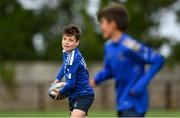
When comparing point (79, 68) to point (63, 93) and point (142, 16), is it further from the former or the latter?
point (142, 16)

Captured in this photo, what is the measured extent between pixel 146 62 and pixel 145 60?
0.08 feet

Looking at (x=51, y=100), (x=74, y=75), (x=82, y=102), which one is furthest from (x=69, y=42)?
(x=51, y=100)

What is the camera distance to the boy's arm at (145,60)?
294 inches

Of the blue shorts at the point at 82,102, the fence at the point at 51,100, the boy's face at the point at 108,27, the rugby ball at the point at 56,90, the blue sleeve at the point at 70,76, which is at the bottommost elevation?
the fence at the point at 51,100

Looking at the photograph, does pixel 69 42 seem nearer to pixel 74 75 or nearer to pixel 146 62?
pixel 74 75

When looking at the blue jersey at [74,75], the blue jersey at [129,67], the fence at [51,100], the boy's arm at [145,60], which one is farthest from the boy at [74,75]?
the fence at [51,100]

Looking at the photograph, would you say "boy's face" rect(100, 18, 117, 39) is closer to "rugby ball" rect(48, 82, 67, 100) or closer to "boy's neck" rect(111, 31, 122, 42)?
"boy's neck" rect(111, 31, 122, 42)

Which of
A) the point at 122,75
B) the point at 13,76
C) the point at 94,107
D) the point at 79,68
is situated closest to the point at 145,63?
the point at 122,75

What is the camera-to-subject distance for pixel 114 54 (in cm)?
766

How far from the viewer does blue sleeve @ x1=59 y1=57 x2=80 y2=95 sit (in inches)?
383

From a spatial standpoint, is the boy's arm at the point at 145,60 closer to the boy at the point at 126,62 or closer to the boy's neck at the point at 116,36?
the boy at the point at 126,62

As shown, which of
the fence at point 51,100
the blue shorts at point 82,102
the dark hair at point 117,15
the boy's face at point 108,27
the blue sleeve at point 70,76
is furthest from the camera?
the fence at point 51,100

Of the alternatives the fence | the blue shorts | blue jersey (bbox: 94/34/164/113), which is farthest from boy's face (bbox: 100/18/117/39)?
the fence

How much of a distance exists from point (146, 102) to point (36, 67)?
101 feet
